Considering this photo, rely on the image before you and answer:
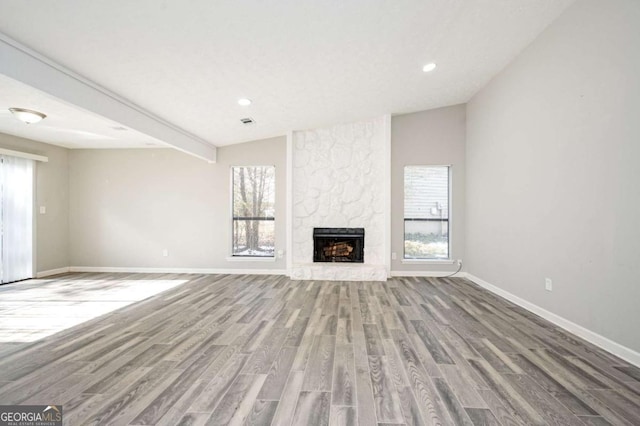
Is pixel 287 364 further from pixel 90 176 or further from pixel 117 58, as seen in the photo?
pixel 90 176

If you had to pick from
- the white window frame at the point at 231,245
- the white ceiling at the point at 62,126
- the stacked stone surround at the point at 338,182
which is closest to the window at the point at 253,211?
the white window frame at the point at 231,245

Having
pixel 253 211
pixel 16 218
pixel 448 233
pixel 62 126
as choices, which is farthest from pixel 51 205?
pixel 448 233

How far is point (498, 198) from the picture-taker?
433cm

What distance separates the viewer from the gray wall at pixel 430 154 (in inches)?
214

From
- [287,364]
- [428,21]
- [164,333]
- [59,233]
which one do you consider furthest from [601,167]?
[59,233]

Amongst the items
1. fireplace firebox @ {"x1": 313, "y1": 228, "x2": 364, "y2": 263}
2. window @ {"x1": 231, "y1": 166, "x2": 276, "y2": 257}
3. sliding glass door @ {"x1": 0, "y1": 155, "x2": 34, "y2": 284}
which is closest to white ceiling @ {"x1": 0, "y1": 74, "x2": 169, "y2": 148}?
sliding glass door @ {"x1": 0, "y1": 155, "x2": 34, "y2": 284}

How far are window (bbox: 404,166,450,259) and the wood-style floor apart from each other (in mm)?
2048

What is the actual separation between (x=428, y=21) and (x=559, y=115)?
1.80 metres

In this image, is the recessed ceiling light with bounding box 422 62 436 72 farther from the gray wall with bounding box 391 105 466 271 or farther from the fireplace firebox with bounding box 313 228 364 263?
the fireplace firebox with bounding box 313 228 364 263

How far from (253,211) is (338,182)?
1.83 metres

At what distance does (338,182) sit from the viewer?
5.58 m

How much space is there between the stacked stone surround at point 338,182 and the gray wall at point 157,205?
395 millimetres

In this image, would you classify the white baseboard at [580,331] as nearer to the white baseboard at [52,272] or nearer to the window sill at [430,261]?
the window sill at [430,261]

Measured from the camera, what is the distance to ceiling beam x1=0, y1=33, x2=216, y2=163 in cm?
227
